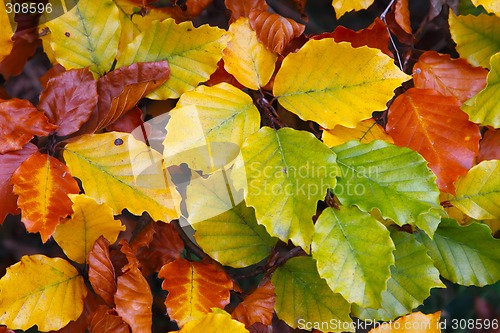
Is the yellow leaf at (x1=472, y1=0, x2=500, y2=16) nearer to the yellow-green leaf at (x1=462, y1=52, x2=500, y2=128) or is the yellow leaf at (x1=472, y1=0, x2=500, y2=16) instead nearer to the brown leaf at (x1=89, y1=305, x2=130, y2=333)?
the yellow-green leaf at (x1=462, y1=52, x2=500, y2=128)

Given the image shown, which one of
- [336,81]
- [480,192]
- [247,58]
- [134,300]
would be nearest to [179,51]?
[247,58]

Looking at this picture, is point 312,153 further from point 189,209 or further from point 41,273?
point 41,273

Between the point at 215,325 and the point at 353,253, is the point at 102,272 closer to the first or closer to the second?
the point at 215,325

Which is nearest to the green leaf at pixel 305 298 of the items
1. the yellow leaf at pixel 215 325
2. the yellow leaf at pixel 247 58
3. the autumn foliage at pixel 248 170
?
the autumn foliage at pixel 248 170

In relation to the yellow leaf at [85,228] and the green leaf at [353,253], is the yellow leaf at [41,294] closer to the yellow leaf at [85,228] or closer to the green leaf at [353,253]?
the yellow leaf at [85,228]

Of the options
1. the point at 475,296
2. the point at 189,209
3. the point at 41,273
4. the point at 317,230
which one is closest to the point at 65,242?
the point at 41,273
